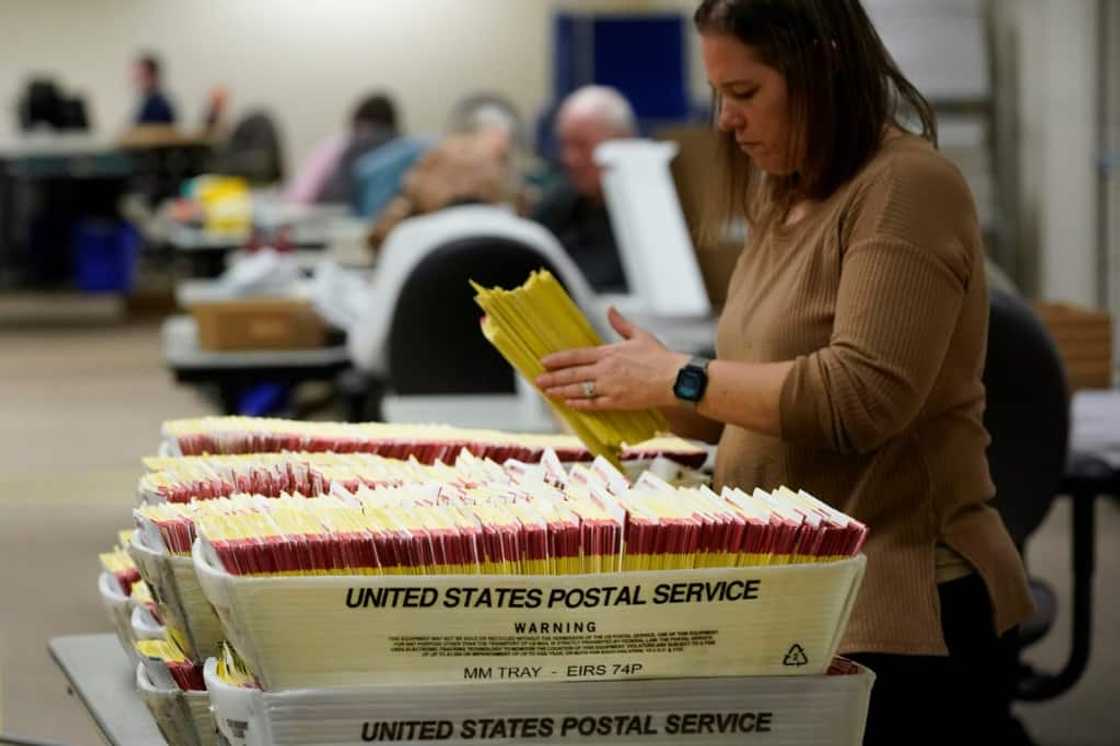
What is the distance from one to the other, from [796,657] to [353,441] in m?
0.62

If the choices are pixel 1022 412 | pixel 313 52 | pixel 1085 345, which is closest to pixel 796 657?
pixel 1022 412

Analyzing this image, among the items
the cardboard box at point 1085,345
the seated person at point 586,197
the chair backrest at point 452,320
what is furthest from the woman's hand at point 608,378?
the seated person at point 586,197

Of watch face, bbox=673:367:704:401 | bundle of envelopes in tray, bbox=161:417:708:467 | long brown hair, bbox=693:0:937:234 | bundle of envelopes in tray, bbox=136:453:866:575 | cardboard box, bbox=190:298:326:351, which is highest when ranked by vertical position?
long brown hair, bbox=693:0:937:234

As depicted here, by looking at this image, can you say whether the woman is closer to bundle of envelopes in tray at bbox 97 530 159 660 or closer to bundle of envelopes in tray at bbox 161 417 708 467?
bundle of envelopes in tray at bbox 161 417 708 467

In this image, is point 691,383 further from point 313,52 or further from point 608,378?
point 313,52

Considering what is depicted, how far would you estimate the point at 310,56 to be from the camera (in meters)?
18.0

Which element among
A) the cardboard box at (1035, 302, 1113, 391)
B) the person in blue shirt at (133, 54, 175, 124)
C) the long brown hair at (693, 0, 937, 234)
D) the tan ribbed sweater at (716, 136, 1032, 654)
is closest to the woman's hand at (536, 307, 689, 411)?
the tan ribbed sweater at (716, 136, 1032, 654)

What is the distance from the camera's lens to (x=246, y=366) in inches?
193

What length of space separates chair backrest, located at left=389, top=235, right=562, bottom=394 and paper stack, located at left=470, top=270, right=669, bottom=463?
8.89 feet

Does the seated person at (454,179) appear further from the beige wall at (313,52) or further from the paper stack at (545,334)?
the beige wall at (313,52)

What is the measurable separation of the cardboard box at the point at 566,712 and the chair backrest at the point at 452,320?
321 cm

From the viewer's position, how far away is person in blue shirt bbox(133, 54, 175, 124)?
16375 mm

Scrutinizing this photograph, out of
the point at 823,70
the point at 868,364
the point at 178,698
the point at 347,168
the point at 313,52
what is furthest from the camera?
the point at 313,52

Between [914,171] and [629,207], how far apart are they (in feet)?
8.04
